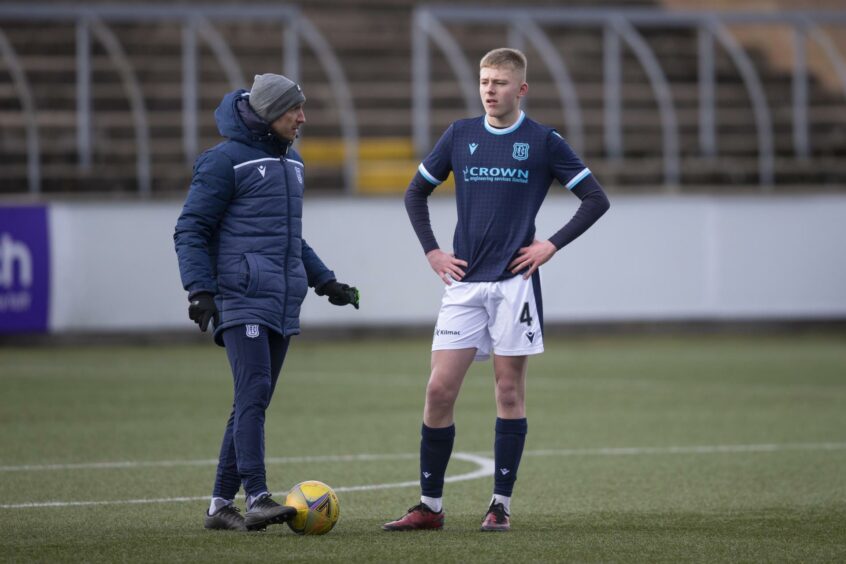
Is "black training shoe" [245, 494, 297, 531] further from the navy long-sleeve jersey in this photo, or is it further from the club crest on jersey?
the club crest on jersey

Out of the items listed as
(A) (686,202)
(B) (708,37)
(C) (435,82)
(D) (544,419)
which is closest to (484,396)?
(D) (544,419)

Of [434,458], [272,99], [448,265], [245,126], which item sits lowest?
[434,458]

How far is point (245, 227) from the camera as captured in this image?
6863 millimetres

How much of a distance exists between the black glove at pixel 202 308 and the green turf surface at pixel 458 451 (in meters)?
0.90

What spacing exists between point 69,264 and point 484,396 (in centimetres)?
677

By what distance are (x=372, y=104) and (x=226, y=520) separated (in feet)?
57.5

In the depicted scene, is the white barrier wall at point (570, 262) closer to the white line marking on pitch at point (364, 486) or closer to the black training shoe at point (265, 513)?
the white line marking on pitch at point (364, 486)

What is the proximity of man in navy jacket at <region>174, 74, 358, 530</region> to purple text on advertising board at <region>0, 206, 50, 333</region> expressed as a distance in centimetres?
1173

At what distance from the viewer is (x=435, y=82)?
25.0 metres

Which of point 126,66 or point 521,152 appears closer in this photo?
point 521,152

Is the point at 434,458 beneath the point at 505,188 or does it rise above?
beneath

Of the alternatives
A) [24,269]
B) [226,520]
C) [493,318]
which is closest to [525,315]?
[493,318]

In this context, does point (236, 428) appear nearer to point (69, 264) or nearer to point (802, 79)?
point (69, 264)

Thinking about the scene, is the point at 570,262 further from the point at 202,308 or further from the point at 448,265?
the point at 202,308
